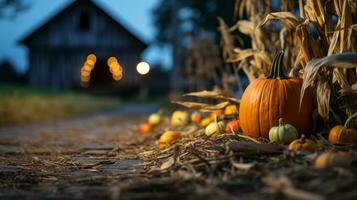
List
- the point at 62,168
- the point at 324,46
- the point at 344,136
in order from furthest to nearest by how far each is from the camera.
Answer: the point at 324,46 → the point at 62,168 → the point at 344,136

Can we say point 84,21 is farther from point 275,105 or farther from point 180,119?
point 275,105

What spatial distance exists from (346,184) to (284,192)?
26 cm

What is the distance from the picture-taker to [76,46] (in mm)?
20672

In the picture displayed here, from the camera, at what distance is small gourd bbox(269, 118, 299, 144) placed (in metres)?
3.03

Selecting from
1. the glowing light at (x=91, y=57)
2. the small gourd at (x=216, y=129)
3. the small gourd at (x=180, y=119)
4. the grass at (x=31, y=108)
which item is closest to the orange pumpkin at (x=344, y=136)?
the small gourd at (x=216, y=129)

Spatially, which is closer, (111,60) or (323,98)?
(323,98)

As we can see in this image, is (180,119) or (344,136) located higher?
(344,136)

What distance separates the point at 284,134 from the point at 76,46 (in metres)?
18.5

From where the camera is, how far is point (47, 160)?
11.7 feet

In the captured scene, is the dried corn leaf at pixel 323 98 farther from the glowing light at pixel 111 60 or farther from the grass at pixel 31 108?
the glowing light at pixel 111 60

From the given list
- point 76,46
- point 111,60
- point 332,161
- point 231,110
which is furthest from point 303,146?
point 111,60

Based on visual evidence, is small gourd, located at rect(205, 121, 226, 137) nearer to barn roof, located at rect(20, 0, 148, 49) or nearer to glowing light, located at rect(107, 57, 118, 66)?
barn roof, located at rect(20, 0, 148, 49)

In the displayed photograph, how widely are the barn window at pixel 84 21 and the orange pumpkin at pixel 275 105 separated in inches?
713

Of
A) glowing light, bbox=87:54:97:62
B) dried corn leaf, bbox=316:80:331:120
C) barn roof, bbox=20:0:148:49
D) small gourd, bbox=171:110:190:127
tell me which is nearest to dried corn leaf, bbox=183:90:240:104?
small gourd, bbox=171:110:190:127
